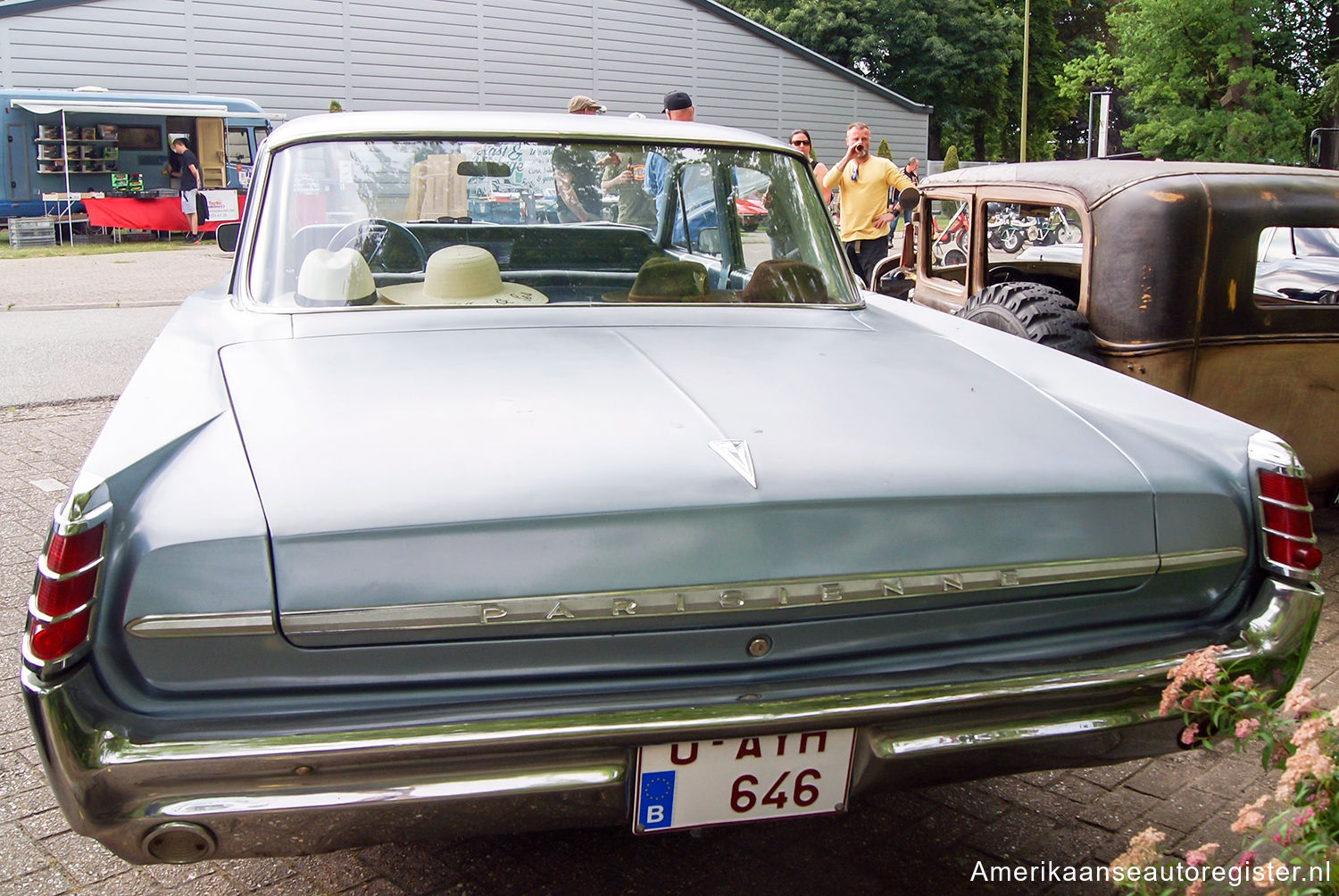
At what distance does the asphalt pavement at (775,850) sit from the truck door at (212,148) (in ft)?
65.9

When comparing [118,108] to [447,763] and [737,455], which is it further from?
[447,763]

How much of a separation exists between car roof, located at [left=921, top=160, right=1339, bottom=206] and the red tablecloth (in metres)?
16.5

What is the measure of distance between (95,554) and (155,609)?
0.43ft

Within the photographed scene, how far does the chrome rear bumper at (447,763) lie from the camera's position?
1.65m

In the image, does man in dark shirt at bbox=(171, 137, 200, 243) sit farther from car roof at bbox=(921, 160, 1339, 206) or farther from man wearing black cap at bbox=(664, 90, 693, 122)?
car roof at bbox=(921, 160, 1339, 206)

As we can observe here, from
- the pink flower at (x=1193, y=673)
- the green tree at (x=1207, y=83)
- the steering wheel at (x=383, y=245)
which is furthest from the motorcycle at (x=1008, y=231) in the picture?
the green tree at (x=1207, y=83)

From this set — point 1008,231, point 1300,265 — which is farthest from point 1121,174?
point 1300,265

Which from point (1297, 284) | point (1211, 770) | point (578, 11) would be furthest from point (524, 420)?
point (578, 11)

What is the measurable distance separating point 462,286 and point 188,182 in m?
18.8

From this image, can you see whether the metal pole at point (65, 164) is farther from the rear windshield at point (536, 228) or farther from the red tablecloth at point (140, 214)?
the rear windshield at point (536, 228)

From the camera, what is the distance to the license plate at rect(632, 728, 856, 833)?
1.80m

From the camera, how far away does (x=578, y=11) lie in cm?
3128

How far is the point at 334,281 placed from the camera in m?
2.69

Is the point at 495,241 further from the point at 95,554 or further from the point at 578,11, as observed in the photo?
the point at 578,11
